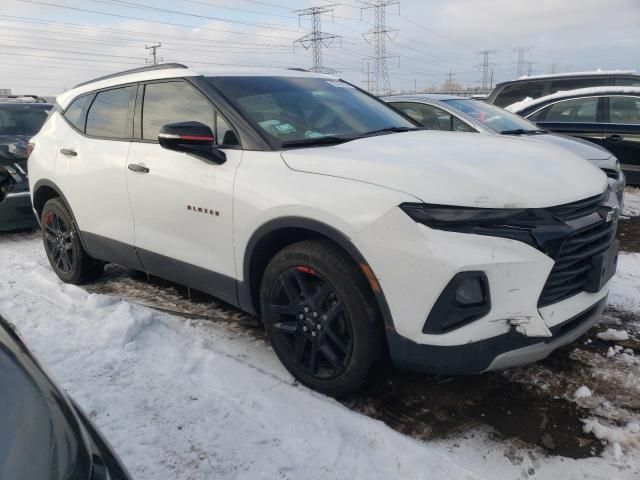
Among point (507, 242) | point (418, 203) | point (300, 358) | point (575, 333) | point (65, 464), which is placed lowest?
point (300, 358)

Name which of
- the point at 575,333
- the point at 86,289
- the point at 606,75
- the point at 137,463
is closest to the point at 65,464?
the point at 137,463

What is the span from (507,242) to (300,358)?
4.18 feet

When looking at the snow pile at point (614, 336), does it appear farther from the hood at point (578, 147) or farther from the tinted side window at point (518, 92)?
the tinted side window at point (518, 92)

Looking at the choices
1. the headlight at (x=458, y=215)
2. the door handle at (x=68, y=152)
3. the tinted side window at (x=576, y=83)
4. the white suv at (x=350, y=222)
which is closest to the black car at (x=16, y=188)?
the door handle at (x=68, y=152)

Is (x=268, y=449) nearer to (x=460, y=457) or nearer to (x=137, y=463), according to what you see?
(x=137, y=463)

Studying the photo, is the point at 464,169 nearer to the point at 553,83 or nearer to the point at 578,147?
the point at 578,147

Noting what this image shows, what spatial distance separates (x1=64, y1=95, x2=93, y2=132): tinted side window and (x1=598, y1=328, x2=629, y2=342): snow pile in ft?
13.6

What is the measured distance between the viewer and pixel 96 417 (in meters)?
2.75

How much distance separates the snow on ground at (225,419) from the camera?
7.78 ft

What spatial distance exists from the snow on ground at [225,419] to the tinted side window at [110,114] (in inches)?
52.0

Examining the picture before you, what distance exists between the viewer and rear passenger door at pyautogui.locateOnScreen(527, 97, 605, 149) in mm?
8078

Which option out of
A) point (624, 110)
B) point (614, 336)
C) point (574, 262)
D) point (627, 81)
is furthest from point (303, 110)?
point (627, 81)

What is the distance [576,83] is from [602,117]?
2019mm

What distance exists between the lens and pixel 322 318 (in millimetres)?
2783
